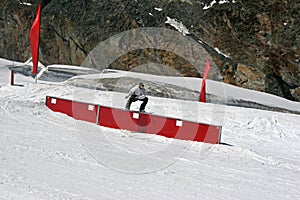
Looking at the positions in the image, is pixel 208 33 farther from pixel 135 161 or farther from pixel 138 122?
pixel 135 161

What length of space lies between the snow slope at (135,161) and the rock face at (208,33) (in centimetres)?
665

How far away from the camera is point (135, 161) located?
6.58m

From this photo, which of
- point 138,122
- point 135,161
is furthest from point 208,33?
point 135,161

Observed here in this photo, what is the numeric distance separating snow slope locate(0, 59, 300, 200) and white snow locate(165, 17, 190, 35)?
355 inches

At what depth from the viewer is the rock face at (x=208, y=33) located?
18.0 metres

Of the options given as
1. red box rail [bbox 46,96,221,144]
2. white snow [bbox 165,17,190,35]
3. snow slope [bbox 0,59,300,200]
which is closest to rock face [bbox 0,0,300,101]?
white snow [bbox 165,17,190,35]

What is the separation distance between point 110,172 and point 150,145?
9.46ft

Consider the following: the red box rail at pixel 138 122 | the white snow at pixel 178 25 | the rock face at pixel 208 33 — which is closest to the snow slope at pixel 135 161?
the red box rail at pixel 138 122

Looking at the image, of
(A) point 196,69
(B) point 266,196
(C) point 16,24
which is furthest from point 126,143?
(C) point 16,24

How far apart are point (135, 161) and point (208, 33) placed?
562 inches

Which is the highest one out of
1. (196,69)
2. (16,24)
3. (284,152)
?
(16,24)

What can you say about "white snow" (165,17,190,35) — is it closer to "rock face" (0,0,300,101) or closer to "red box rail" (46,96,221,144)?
"rock face" (0,0,300,101)

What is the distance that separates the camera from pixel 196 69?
19703mm

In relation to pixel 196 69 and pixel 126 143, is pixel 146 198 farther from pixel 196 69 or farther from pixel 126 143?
pixel 196 69
